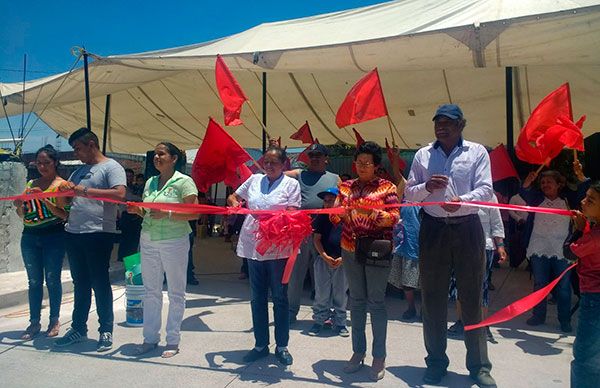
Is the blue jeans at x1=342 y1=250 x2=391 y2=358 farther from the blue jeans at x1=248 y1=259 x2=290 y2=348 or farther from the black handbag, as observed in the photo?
the blue jeans at x1=248 y1=259 x2=290 y2=348

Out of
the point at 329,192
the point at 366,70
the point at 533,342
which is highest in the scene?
the point at 366,70

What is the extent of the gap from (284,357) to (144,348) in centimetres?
126

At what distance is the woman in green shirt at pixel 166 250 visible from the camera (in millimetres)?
3977

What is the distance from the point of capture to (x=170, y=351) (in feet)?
13.1

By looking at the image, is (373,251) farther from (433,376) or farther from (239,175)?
(239,175)

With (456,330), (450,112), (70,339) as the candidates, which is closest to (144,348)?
(70,339)

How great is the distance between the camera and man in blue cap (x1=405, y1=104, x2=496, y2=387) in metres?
3.33

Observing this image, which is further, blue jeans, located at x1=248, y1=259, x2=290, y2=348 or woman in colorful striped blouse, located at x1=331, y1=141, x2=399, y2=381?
blue jeans, located at x1=248, y1=259, x2=290, y2=348

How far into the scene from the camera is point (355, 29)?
5.89 m

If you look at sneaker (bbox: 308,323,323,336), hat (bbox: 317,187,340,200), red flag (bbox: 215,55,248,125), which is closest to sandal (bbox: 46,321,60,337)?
sneaker (bbox: 308,323,323,336)

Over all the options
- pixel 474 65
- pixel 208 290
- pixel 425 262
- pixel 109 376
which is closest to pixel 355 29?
pixel 474 65

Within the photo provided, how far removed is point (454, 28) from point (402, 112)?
493 cm

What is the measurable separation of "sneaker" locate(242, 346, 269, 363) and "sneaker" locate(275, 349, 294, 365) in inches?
5.1

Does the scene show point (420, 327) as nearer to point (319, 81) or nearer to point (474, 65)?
point (474, 65)
